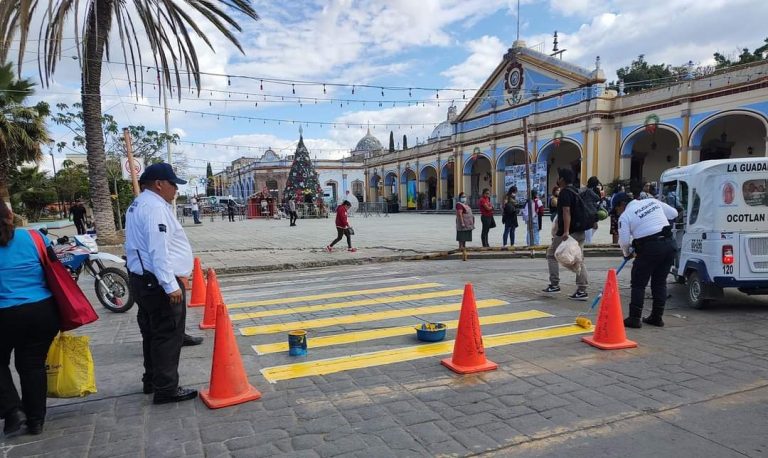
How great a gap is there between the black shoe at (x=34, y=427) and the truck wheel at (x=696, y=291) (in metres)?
7.68

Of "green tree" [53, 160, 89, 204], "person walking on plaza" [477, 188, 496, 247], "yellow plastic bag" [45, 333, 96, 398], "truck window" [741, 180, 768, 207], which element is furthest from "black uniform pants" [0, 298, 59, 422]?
"green tree" [53, 160, 89, 204]

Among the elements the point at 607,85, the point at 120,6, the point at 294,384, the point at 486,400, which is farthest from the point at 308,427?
the point at 607,85

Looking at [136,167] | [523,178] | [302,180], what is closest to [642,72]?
[523,178]

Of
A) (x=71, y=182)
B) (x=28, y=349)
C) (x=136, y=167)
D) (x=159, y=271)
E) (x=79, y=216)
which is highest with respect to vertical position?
(x=71, y=182)

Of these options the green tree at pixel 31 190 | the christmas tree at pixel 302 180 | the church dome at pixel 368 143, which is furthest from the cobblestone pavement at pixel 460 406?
the church dome at pixel 368 143

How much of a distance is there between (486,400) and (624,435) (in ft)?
3.26

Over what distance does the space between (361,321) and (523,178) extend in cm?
3014

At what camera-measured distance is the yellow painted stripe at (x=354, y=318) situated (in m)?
6.06

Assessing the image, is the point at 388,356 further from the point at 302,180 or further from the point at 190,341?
the point at 302,180

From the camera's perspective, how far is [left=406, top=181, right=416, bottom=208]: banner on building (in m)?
50.5

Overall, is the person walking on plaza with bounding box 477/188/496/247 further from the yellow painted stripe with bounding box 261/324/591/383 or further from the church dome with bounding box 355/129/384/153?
the church dome with bounding box 355/129/384/153

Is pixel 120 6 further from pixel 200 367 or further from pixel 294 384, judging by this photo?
pixel 294 384

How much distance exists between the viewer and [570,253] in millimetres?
7156

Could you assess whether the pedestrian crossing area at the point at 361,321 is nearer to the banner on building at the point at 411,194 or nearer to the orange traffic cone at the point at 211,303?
the orange traffic cone at the point at 211,303
